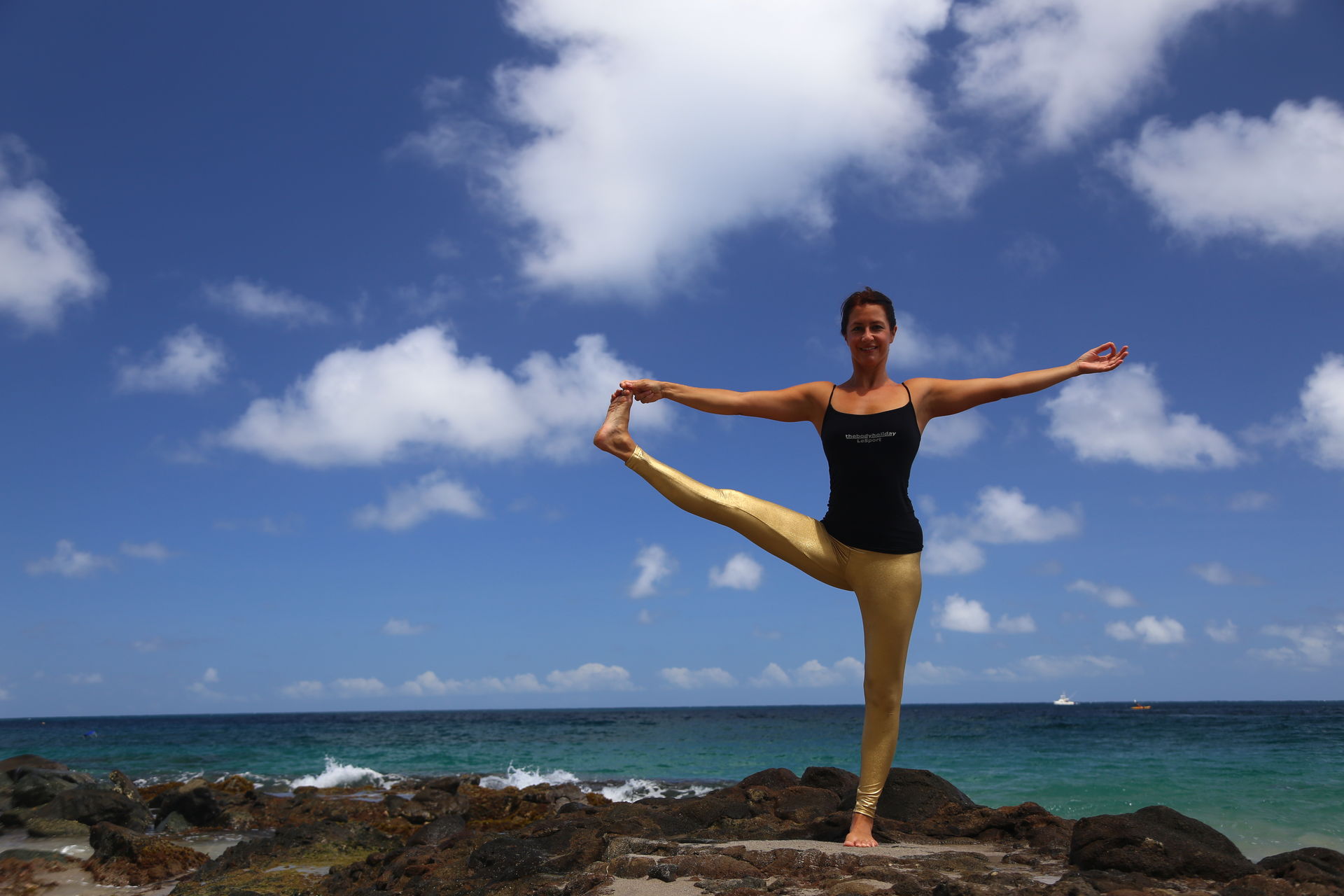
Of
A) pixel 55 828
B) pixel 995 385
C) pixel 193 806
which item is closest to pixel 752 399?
pixel 995 385

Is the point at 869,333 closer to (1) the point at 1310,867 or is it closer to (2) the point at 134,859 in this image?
(1) the point at 1310,867

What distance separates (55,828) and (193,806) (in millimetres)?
1932

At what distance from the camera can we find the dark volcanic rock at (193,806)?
35.5 ft

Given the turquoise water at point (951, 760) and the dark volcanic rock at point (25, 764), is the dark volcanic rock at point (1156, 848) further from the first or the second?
the dark volcanic rock at point (25, 764)

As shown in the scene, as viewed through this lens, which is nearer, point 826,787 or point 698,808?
point 698,808

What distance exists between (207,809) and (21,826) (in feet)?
6.28

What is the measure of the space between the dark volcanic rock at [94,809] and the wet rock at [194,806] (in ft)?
2.23

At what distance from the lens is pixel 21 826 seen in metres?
9.67

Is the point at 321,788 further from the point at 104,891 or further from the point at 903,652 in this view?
the point at 903,652

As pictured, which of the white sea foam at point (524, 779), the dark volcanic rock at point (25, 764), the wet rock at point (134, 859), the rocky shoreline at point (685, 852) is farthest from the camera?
the white sea foam at point (524, 779)

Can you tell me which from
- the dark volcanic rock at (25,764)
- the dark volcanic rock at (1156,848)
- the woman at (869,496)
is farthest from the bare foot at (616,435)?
the dark volcanic rock at (25,764)

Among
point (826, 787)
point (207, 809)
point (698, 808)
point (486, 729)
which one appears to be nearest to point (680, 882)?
point (698, 808)

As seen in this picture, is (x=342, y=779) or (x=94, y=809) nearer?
(x=94, y=809)

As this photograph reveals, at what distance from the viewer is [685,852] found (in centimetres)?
452
